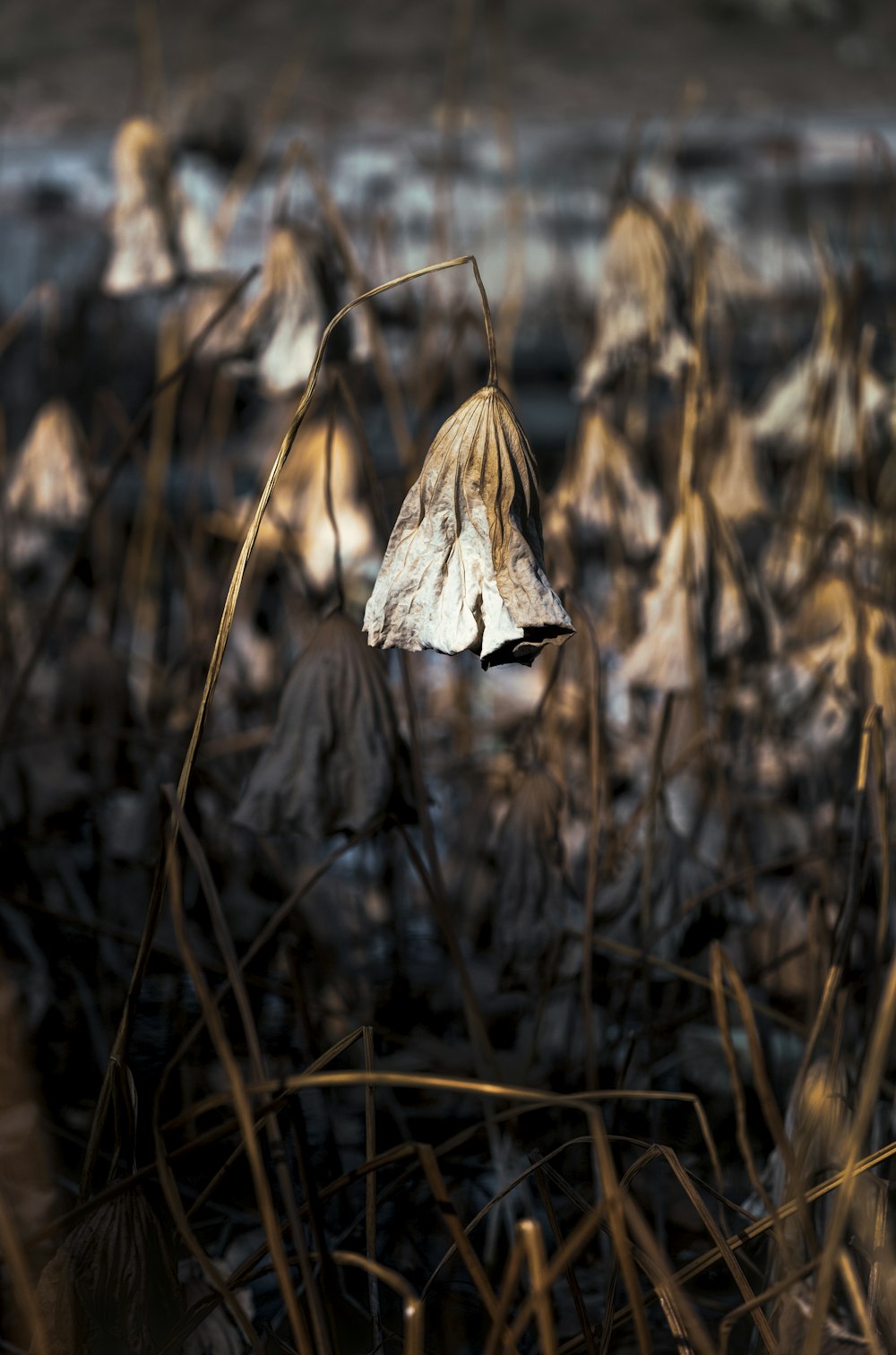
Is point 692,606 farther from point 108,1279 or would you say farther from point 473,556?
point 108,1279

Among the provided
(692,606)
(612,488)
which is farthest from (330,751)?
(612,488)

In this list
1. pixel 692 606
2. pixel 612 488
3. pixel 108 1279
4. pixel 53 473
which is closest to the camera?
pixel 108 1279

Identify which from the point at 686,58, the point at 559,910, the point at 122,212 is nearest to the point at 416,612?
the point at 559,910

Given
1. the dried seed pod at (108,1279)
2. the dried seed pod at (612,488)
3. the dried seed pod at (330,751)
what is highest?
the dried seed pod at (612,488)

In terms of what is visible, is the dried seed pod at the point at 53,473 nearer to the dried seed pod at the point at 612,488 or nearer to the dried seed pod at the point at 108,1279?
the dried seed pod at the point at 612,488

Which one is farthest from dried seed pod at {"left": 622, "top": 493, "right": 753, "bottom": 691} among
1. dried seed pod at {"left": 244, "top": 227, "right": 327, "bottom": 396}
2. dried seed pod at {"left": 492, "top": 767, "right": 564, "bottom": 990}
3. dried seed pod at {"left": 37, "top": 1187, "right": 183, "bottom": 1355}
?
dried seed pod at {"left": 37, "top": 1187, "right": 183, "bottom": 1355}

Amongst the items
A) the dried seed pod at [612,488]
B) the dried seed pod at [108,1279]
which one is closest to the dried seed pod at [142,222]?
the dried seed pod at [612,488]

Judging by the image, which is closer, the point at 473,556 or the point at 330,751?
the point at 473,556
